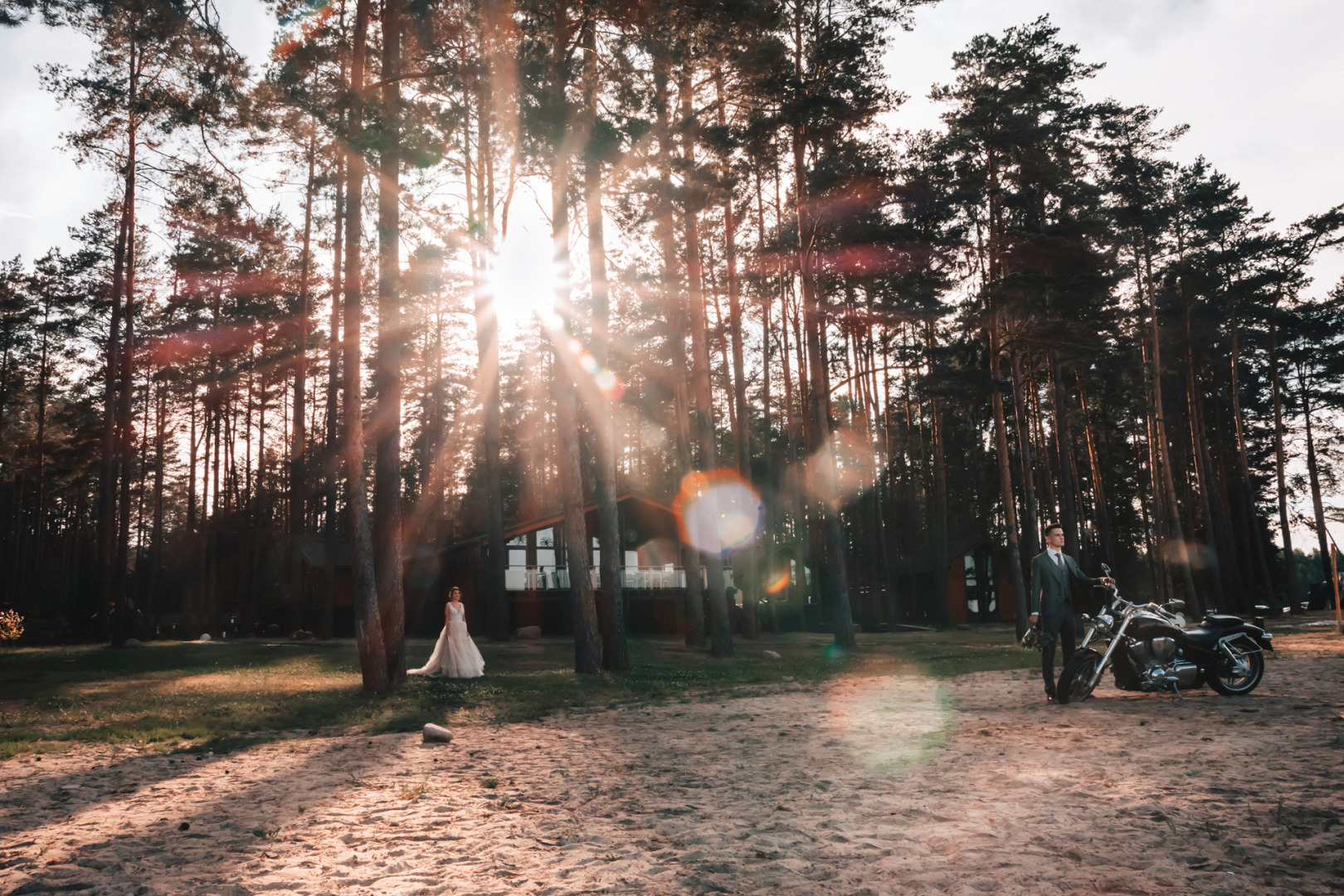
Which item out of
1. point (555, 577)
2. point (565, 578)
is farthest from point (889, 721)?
point (555, 577)

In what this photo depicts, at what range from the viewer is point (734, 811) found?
219 inches

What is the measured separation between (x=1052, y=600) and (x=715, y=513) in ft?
53.0

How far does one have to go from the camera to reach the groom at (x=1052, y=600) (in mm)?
9828

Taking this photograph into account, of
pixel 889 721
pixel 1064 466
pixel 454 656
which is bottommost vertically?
pixel 889 721

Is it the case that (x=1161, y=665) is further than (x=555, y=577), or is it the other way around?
(x=555, y=577)

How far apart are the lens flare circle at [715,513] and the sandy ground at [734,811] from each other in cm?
1145

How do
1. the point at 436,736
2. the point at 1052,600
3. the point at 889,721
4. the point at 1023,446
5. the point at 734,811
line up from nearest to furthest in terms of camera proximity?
the point at 734,811 → the point at 436,736 → the point at 889,721 → the point at 1052,600 → the point at 1023,446

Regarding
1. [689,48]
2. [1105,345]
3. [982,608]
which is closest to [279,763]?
[689,48]

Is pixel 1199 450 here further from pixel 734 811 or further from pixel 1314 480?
pixel 734 811

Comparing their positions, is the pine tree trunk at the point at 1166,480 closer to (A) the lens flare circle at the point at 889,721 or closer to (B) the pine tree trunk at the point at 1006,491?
(B) the pine tree trunk at the point at 1006,491

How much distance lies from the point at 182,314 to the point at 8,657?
1623cm

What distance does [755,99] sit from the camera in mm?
19562

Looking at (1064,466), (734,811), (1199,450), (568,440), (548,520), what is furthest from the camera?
(1199,450)

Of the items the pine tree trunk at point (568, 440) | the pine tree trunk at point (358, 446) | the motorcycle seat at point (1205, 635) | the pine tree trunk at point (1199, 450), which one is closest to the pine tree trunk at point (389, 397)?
the pine tree trunk at point (358, 446)
